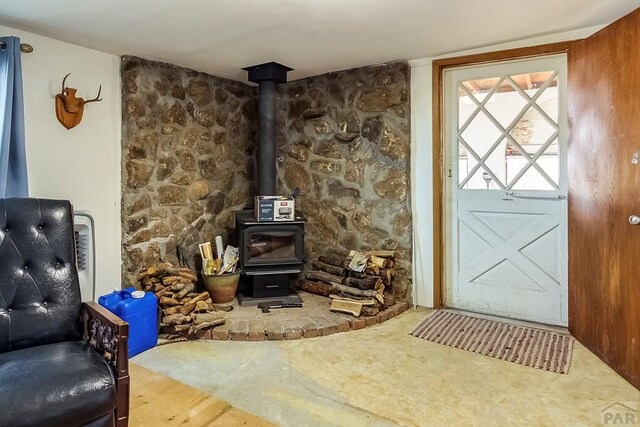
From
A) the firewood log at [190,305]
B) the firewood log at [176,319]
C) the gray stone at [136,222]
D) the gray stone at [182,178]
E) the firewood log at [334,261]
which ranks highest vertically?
the gray stone at [182,178]

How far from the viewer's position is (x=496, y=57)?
10.1 ft

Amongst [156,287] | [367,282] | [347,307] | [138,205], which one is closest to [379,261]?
[367,282]

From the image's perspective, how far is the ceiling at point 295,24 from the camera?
229 cm

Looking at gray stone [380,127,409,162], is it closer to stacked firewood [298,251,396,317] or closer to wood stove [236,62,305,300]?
stacked firewood [298,251,396,317]

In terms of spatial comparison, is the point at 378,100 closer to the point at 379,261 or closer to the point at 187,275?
the point at 379,261

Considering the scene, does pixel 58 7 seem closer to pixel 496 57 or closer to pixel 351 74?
pixel 351 74

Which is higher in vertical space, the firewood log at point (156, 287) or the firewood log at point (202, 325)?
the firewood log at point (156, 287)

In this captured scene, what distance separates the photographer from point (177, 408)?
77.1 inches

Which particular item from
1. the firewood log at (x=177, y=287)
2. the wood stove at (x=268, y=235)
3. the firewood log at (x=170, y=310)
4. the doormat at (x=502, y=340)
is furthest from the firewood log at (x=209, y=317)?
the doormat at (x=502, y=340)

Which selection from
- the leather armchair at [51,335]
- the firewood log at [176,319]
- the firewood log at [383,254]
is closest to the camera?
the leather armchair at [51,335]

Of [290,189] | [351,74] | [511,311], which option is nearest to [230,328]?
[290,189]

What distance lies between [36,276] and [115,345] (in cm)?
61

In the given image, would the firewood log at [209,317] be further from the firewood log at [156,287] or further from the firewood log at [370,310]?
the firewood log at [370,310]

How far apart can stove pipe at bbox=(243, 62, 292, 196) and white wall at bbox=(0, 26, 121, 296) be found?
3.68 ft
